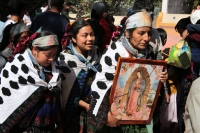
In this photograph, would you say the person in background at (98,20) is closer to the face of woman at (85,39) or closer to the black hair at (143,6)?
the black hair at (143,6)

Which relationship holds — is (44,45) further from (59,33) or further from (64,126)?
(59,33)

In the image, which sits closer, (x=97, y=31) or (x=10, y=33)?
(x=10, y=33)

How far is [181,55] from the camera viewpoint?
4.09 m

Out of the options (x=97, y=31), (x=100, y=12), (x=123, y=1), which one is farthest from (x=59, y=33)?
(x=123, y=1)

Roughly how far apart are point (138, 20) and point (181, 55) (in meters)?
0.96

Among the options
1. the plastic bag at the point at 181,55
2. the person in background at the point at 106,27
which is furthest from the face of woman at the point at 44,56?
the person in background at the point at 106,27

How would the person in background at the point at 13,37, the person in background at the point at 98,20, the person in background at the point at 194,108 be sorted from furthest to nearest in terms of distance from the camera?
the person in background at the point at 98,20 < the person in background at the point at 13,37 < the person in background at the point at 194,108

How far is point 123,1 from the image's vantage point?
22859mm

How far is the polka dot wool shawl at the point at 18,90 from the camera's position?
138 inches

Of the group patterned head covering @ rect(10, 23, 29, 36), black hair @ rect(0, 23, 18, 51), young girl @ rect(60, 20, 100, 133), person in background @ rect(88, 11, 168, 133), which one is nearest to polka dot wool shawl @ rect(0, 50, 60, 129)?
young girl @ rect(60, 20, 100, 133)

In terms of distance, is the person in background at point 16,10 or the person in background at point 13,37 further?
the person in background at point 16,10

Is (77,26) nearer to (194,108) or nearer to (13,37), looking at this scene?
(13,37)

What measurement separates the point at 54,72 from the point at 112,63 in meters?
0.62

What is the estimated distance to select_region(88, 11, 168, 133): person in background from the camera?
3.37m
